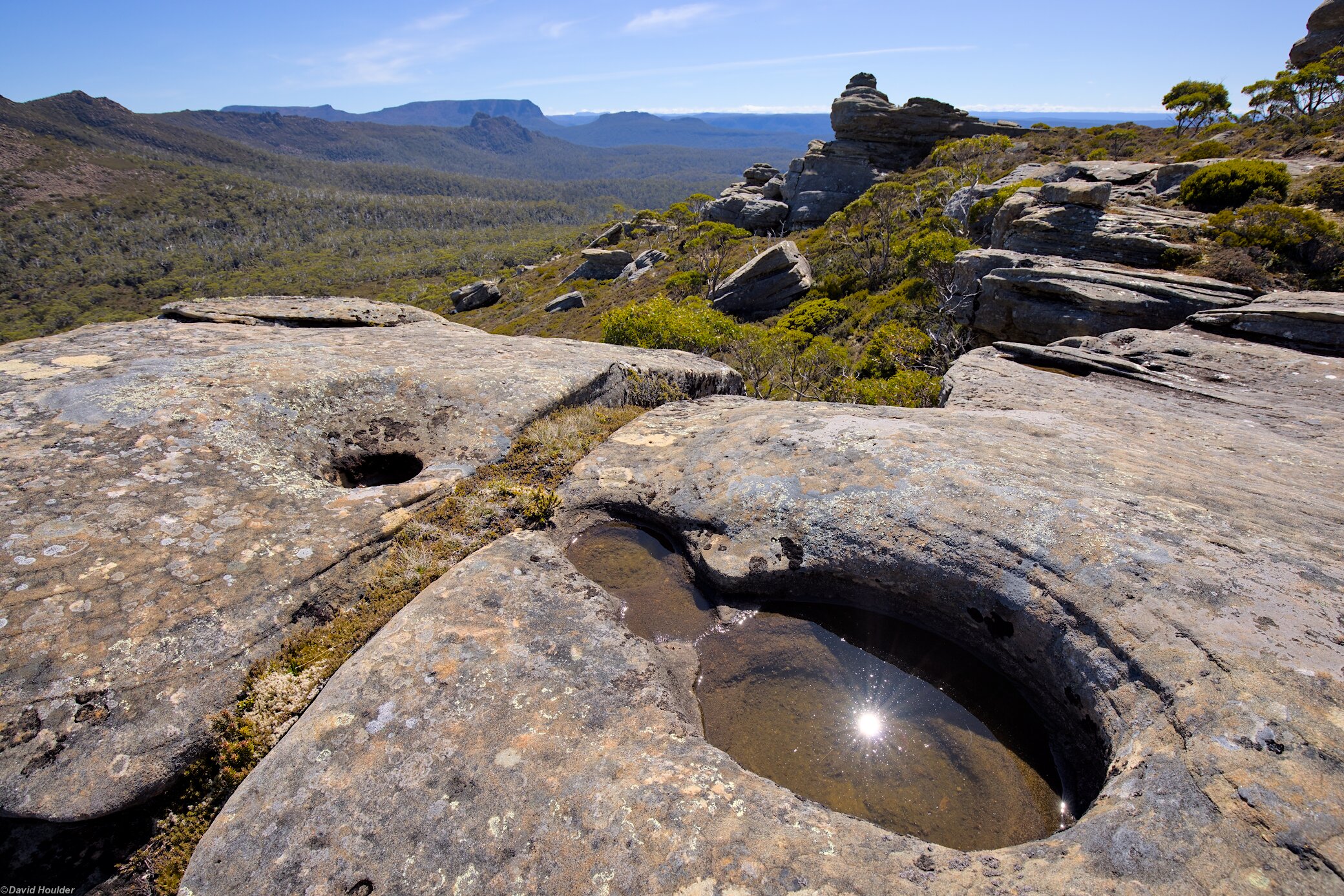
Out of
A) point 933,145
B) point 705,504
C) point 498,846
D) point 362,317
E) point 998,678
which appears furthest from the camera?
point 933,145

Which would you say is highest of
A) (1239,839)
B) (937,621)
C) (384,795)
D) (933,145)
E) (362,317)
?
(933,145)

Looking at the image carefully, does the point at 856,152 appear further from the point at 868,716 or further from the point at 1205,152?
the point at 868,716

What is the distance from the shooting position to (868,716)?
5090 mm

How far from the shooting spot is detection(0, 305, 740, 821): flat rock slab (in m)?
4.19

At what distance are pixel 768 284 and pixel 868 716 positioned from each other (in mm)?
36960

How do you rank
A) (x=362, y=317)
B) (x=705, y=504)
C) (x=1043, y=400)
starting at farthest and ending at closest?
1. (x=362, y=317)
2. (x=1043, y=400)
3. (x=705, y=504)

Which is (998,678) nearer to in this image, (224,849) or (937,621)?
(937,621)

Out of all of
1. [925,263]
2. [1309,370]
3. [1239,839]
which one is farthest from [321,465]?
[925,263]

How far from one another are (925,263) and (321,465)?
31.2 metres

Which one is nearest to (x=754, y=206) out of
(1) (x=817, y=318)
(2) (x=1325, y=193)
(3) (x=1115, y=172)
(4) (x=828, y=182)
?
(4) (x=828, y=182)

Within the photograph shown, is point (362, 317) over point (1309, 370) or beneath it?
over

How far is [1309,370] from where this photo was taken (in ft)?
33.8

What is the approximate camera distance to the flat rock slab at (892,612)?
3.38m

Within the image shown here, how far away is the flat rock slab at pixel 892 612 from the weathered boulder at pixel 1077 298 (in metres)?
8.29
